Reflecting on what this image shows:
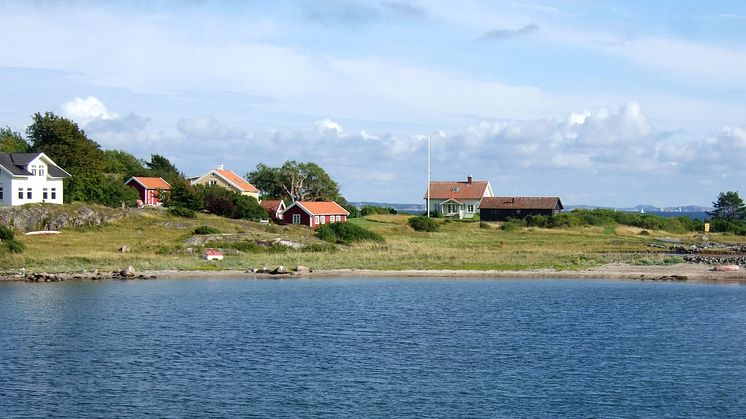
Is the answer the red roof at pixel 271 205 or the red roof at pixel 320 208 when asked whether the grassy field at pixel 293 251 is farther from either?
the red roof at pixel 271 205

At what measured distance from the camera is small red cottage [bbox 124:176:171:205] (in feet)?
320

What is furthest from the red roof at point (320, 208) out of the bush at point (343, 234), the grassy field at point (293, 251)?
the bush at point (343, 234)

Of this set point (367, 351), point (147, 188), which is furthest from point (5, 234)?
point (367, 351)

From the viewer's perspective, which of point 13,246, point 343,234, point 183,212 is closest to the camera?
point 13,246

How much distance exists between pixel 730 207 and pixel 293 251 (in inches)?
3242

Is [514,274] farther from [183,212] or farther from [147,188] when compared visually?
[147,188]

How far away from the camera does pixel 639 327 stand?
4350 centimetres

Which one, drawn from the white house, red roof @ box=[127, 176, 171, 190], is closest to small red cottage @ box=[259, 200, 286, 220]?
red roof @ box=[127, 176, 171, 190]

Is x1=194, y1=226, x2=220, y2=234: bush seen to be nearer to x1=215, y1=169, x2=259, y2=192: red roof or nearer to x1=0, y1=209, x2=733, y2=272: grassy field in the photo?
x1=0, y1=209, x2=733, y2=272: grassy field

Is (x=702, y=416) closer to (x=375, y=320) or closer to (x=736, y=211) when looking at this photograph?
(x=375, y=320)

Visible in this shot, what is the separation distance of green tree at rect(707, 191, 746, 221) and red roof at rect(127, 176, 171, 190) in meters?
80.3

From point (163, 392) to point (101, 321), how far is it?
15.2 m

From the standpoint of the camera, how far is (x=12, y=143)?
116188 mm

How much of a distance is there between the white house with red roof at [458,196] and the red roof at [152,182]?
41.8 meters
